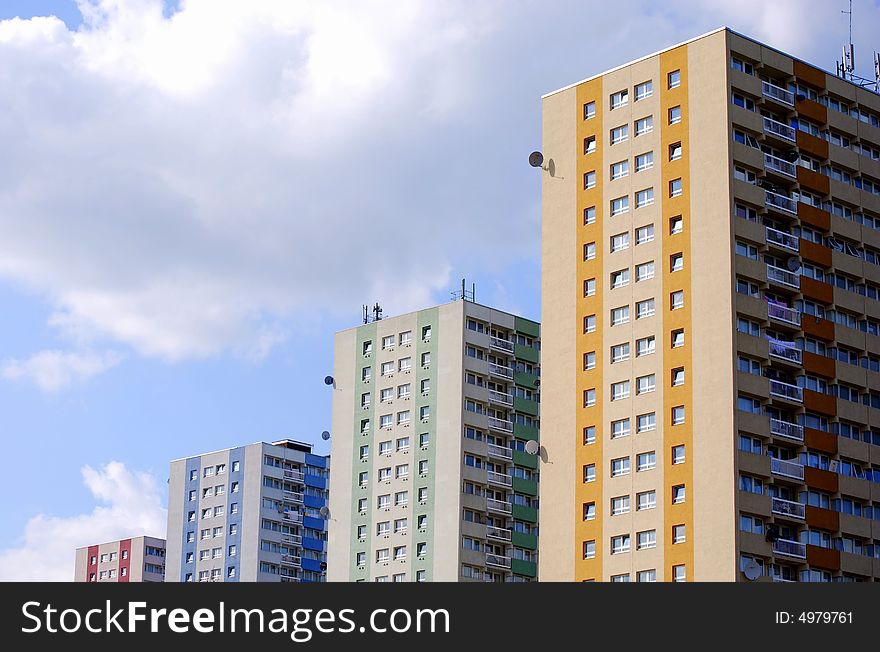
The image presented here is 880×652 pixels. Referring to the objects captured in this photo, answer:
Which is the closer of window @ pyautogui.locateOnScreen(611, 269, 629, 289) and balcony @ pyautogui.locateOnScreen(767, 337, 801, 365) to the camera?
balcony @ pyautogui.locateOnScreen(767, 337, 801, 365)

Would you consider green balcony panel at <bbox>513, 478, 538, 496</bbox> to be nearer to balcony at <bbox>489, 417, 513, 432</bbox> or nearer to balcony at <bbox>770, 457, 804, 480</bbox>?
balcony at <bbox>489, 417, 513, 432</bbox>

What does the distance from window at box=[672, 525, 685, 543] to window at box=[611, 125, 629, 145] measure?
24.9m

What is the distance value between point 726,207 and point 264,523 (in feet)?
291

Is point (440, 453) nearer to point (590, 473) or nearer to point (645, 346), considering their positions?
point (590, 473)

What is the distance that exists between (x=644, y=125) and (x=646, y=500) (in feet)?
76.6

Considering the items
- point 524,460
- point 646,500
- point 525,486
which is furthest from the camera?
point 524,460

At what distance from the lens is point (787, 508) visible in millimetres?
98312

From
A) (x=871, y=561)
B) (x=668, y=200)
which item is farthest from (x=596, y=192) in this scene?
(x=871, y=561)

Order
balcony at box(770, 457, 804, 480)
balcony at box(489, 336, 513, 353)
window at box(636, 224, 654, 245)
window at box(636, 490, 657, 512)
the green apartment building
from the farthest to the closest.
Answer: balcony at box(489, 336, 513, 353), the green apartment building, window at box(636, 224, 654, 245), window at box(636, 490, 657, 512), balcony at box(770, 457, 804, 480)

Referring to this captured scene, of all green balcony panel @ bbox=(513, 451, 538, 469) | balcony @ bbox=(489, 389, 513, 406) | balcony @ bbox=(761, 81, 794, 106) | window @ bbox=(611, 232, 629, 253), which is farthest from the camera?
balcony @ bbox=(489, 389, 513, 406)

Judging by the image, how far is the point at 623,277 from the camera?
105 m

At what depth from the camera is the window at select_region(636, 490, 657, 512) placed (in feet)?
325

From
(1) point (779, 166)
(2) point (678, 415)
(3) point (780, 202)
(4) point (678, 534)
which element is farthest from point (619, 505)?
(1) point (779, 166)

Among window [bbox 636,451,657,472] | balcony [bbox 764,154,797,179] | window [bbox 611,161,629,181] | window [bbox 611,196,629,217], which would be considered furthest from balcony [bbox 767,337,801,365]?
window [bbox 611,161,629,181]
